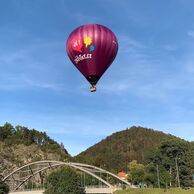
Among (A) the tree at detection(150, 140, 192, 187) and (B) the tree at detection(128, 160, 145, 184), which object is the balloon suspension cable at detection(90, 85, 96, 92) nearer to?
(A) the tree at detection(150, 140, 192, 187)

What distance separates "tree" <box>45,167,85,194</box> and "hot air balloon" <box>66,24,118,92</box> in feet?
213

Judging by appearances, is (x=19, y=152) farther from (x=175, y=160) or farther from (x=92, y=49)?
(x=92, y=49)

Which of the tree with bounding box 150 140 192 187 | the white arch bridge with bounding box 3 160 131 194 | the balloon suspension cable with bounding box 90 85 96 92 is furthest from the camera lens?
the white arch bridge with bounding box 3 160 131 194

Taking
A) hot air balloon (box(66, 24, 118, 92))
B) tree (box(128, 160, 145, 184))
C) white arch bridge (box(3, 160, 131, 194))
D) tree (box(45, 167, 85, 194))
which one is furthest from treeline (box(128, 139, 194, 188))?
hot air balloon (box(66, 24, 118, 92))

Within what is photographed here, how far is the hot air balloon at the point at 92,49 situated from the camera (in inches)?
1483

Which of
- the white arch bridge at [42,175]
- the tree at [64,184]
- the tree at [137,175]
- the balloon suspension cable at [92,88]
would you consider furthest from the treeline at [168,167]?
the balloon suspension cable at [92,88]

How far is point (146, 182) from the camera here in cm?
11956

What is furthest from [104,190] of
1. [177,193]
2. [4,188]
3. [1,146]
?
[1,146]

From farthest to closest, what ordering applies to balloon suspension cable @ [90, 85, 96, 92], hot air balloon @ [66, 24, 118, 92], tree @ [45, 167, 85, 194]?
1. tree @ [45, 167, 85, 194]
2. hot air balloon @ [66, 24, 118, 92]
3. balloon suspension cable @ [90, 85, 96, 92]

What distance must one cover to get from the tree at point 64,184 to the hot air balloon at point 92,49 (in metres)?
64.8

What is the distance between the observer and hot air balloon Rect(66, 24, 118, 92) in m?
37.7

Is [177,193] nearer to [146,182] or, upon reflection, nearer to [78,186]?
[78,186]

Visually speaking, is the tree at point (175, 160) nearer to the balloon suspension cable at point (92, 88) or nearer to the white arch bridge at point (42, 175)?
the white arch bridge at point (42, 175)

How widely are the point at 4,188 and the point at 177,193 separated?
48.5 meters
